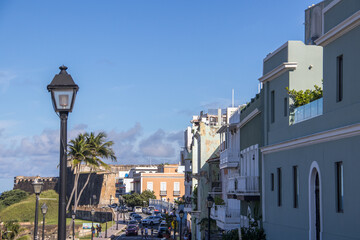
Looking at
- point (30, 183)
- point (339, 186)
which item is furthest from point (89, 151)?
point (30, 183)

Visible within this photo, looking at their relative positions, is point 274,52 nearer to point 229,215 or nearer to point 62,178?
point 229,215

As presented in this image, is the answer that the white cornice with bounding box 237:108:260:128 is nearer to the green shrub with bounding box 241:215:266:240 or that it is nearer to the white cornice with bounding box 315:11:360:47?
the green shrub with bounding box 241:215:266:240

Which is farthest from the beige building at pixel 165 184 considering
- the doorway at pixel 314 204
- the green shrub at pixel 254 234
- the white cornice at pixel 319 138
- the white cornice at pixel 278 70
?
the doorway at pixel 314 204

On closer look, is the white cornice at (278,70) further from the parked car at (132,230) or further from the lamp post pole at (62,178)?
the parked car at (132,230)

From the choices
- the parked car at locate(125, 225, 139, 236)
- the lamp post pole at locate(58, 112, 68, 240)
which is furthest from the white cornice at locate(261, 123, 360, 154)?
the parked car at locate(125, 225, 139, 236)

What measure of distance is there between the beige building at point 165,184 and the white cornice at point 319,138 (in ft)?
282

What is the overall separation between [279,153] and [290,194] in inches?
81.5

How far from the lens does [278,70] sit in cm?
2403

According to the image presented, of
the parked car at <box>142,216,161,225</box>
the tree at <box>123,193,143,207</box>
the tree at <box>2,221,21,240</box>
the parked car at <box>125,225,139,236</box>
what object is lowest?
the parked car at <box>125,225,139,236</box>

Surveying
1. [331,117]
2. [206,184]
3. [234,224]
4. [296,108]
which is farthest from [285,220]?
[206,184]

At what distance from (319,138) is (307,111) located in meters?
1.98

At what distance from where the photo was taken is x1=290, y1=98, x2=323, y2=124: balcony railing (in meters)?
20.1

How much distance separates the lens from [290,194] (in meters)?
22.8

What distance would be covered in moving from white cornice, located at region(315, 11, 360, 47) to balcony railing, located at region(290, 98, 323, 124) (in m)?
2.14
